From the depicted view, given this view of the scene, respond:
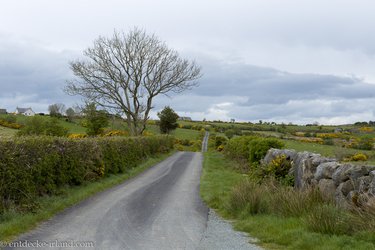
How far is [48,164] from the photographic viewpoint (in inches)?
534

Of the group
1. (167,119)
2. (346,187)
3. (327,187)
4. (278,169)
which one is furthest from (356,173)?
(167,119)

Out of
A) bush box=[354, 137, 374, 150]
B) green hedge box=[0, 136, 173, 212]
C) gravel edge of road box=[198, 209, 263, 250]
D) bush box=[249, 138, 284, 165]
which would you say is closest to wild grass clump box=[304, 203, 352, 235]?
gravel edge of road box=[198, 209, 263, 250]

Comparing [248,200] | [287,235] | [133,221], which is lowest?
[133,221]

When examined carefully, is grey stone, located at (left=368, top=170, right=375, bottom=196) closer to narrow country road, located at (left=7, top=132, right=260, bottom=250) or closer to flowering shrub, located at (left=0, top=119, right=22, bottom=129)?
narrow country road, located at (left=7, top=132, right=260, bottom=250)

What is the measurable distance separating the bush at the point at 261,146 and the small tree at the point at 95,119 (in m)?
26.4

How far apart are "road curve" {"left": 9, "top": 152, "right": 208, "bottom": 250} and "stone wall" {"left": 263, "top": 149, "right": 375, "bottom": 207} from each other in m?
3.33

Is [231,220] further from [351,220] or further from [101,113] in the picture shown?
[101,113]

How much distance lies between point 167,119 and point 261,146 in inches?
1850

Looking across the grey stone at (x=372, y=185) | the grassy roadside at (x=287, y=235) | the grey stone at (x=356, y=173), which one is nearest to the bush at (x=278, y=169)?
the grassy roadside at (x=287, y=235)

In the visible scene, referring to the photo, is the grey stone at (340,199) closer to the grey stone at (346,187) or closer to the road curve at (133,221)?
the grey stone at (346,187)

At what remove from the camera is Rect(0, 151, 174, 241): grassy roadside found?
9.58m

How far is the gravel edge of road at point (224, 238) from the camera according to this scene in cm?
852

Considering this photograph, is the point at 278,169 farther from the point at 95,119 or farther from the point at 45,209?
the point at 95,119

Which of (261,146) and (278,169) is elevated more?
(261,146)
